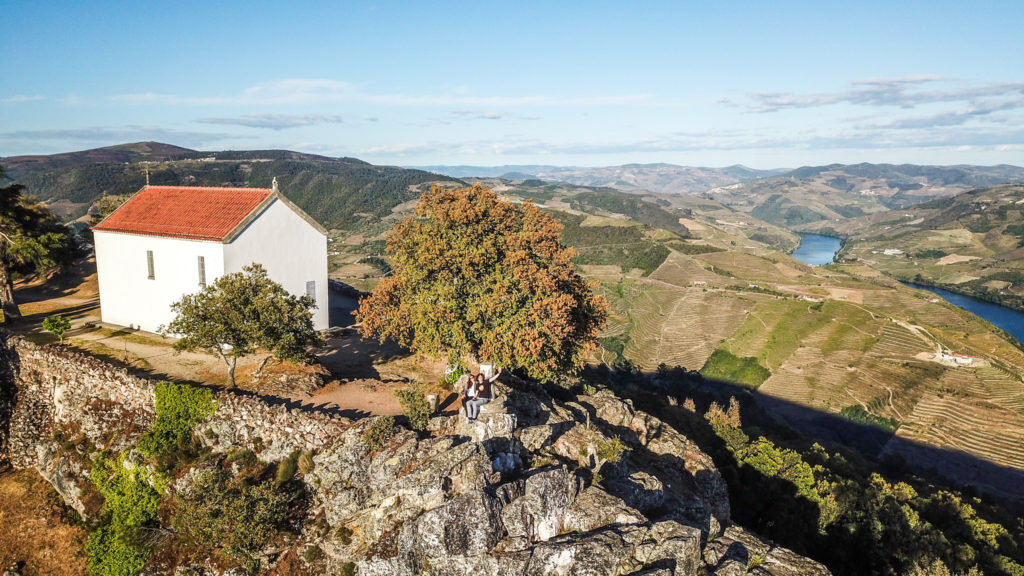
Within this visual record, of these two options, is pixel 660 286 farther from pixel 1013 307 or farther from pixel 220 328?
pixel 1013 307

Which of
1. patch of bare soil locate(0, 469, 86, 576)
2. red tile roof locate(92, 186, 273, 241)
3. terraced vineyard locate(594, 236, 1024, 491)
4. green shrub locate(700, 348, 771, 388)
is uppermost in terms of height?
red tile roof locate(92, 186, 273, 241)

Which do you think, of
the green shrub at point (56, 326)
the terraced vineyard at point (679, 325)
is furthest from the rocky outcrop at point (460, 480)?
the terraced vineyard at point (679, 325)

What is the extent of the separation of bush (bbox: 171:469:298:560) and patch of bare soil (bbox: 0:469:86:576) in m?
5.79

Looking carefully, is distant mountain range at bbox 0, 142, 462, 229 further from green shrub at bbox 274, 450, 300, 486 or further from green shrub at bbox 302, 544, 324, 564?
green shrub at bbox 302, 544, 324, 564

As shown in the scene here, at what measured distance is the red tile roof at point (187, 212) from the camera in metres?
26.5

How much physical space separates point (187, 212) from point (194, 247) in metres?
3.24

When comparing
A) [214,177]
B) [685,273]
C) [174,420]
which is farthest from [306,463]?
[214,177]

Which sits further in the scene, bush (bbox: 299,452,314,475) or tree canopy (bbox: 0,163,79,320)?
tree canopy (bbox: 0,163,79,320)

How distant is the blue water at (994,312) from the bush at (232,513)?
166 metres

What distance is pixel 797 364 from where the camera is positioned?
76.6 meters

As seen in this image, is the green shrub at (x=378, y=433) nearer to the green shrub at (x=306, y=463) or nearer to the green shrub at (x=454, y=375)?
the green shrub at (x=306, y=463)

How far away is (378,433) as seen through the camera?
52.4 ft

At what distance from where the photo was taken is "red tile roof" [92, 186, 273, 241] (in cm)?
2647

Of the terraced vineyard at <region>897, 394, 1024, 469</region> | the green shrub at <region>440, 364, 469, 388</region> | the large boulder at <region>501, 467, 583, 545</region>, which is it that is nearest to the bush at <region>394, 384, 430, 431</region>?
the green shrub at <region>440, 364, 469, 388</region>
